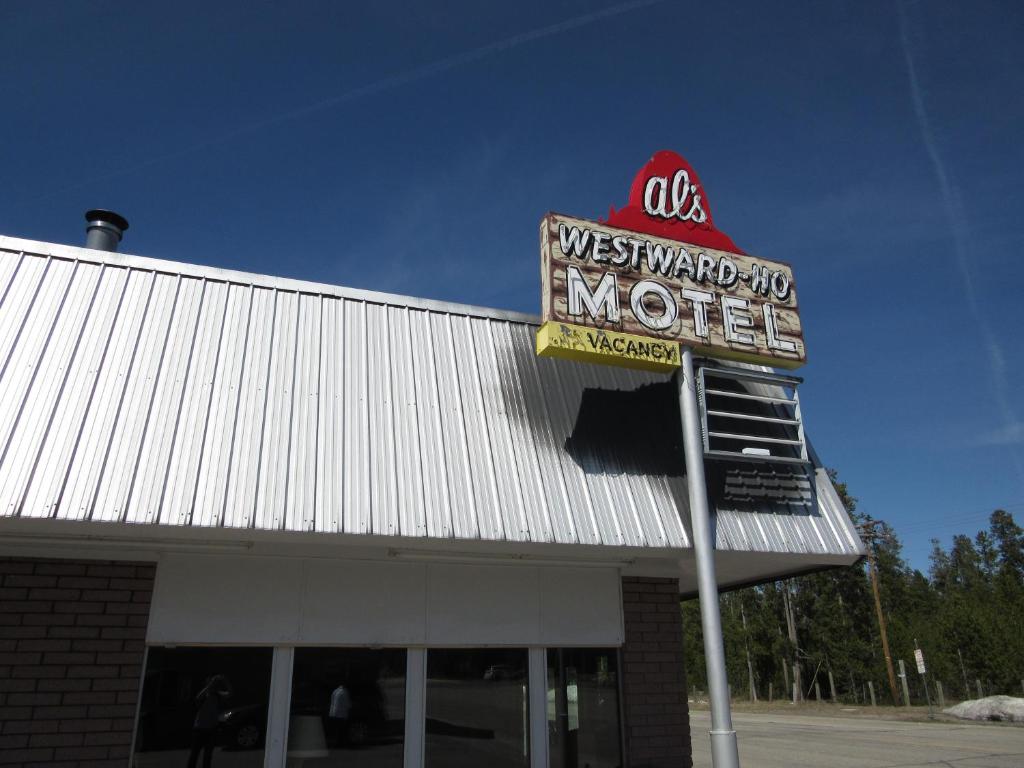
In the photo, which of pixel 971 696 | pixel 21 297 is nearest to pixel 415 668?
pixel 21 297

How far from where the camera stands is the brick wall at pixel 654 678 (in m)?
8.24

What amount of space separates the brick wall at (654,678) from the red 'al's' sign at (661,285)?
2.99 m

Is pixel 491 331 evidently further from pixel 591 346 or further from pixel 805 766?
pixel 805 766

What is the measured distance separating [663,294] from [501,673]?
4.60 m

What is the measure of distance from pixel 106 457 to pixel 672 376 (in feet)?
19.8

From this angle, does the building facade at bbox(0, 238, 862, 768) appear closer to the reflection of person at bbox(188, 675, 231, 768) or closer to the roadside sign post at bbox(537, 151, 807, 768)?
the reflection of person at bbox(188, 675, 231, 768)

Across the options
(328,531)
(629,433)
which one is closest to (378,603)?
(328,531)

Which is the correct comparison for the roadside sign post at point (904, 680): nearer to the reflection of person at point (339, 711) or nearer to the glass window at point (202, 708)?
the reflection of person at point (339, 711)

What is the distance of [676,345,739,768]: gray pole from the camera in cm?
675

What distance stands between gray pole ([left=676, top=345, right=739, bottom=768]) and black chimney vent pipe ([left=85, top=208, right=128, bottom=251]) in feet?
26.1

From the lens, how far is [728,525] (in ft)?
25.4

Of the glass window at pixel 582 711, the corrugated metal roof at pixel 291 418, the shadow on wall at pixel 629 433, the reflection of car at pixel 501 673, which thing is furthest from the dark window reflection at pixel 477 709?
the shadow on wall at pixel 629 433

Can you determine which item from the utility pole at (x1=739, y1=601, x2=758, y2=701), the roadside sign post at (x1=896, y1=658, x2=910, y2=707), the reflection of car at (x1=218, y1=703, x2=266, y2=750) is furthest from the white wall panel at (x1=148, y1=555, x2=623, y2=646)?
the utility pole at (x1=739, y1=601, x2=758, y2=701)

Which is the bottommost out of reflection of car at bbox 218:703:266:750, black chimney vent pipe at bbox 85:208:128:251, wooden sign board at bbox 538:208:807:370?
reflection of car at bbox 218:703:266:750
